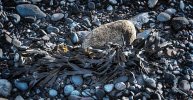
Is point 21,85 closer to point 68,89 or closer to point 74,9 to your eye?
point 68,89

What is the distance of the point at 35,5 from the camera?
3.18 metres

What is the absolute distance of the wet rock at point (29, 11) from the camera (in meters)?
3.11

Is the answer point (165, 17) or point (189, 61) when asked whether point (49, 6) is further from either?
point (189, 61)

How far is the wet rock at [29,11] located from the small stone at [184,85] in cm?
Answer: 116

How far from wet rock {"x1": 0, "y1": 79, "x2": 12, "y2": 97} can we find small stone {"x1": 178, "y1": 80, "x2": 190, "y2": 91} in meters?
1.15

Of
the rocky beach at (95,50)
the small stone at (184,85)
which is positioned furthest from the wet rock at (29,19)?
the small stone at (184,85)

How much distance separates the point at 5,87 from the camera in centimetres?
262

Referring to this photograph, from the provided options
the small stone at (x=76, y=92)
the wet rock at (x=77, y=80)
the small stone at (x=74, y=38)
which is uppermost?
the small stone at (x=74, y=38)

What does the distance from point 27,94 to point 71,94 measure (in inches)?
11.3

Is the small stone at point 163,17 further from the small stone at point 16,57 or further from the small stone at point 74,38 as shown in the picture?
the small stone at point 16,57

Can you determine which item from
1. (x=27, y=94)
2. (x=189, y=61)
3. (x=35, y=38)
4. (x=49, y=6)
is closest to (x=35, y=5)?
(x=49, y=6)

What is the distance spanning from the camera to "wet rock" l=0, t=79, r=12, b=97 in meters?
2.61

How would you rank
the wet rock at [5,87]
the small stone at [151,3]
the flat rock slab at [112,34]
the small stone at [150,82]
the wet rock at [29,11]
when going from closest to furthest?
the wet rock at [5,87] < the small stone at [150,82] < the flat rock slab at [112,34] < the wet rock at [29,11] < the small stone at [151,3]

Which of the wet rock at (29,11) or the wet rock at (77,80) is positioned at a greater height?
the wet rock at (29,11)
